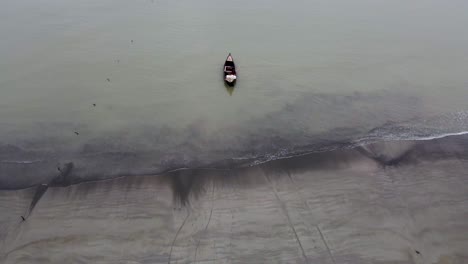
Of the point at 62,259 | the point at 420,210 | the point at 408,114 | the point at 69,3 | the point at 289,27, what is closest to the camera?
the point at 62,259

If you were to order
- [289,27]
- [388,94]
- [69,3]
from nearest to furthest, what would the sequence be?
[388,94] < [289,27] < [69,3]

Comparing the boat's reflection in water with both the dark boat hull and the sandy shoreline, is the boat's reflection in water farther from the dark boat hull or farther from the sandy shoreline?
the sandy shoreline

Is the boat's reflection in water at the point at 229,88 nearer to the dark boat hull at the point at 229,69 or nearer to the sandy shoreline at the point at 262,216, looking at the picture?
the dark boat hull at the point at 229,69

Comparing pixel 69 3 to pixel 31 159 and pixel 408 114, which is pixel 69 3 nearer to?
pixel 31 159

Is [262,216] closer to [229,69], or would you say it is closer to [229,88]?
[229,88]

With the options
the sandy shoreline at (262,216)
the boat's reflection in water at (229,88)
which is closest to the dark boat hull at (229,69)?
the boat's reflection in water at (229,88)

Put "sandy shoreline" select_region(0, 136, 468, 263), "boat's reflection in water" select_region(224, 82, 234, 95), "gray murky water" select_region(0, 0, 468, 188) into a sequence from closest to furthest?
"sandy shoreline" select_region(0, 136, 468, 263) < "gray murky water" select_region(0, 0, 468, 188) < "boat's reflection in water" select_region(224, 82, 234, 95)

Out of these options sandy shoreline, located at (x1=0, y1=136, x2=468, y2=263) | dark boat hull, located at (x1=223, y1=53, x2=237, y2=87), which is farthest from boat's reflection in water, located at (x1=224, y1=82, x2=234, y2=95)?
sandy shoreline, located at (x1=0, y1=136, x2=468, y2=263)

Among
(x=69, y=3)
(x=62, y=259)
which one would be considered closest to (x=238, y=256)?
(x=62, y=259)
